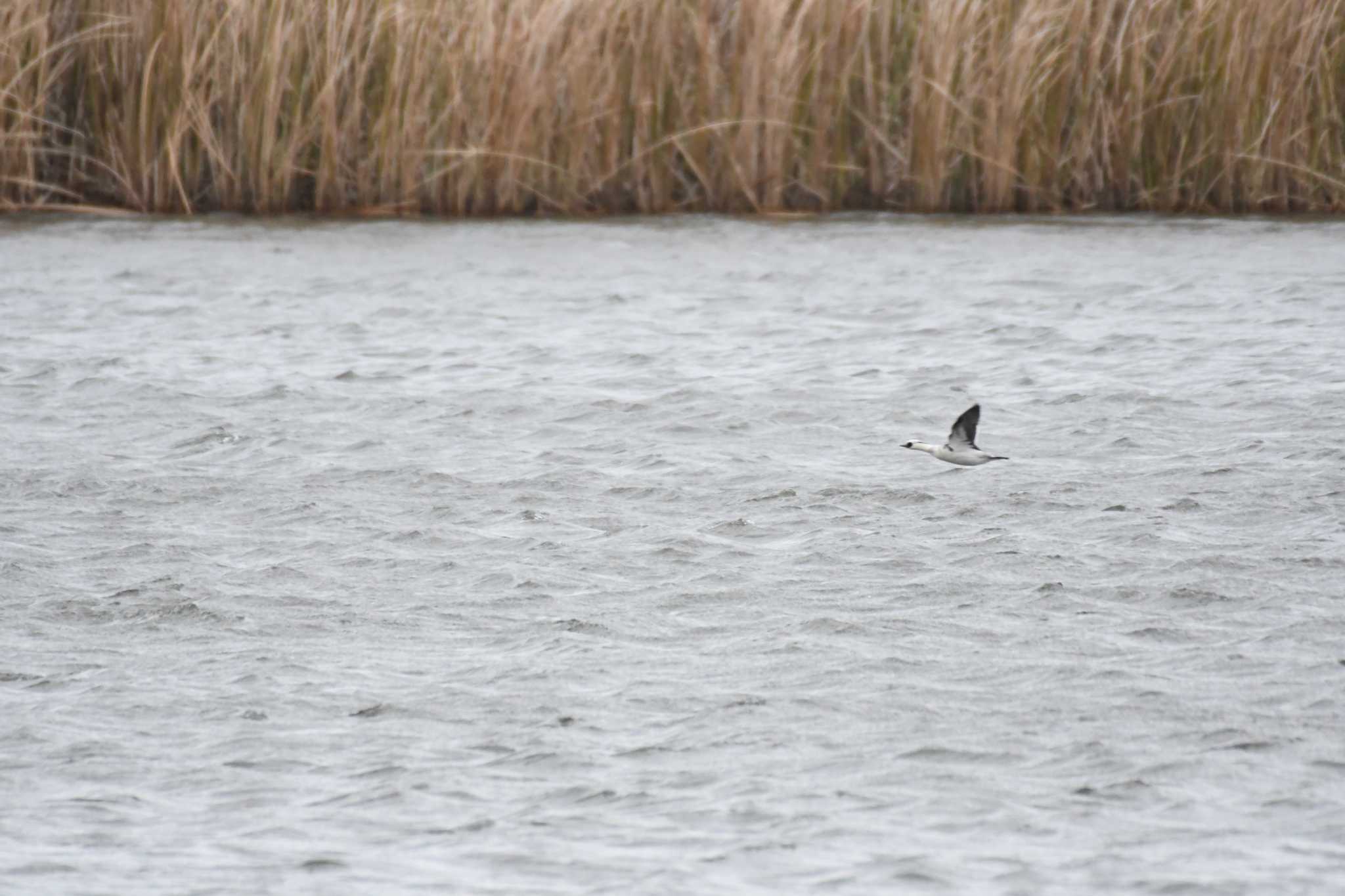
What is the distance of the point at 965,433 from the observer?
5.88 meters

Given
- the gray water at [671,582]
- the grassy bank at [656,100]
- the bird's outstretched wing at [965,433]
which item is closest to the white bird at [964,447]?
the bird's outstretched wing at [965,433]

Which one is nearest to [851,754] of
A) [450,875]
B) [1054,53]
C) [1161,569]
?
[450,875]

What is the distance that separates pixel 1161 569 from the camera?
5227 millimetres

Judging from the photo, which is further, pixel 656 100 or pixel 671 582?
pixel 656 100

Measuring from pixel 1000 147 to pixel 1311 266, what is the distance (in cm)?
195

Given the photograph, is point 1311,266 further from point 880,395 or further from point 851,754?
point 851,754

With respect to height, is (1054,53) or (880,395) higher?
(1054,53)

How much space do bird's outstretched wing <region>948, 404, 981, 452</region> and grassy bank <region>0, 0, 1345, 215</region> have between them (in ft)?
17.6

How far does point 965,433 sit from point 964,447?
0.07m

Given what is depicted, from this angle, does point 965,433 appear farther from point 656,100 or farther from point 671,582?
point 656,100

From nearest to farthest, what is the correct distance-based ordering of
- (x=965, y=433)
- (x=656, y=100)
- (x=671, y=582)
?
(x=671, y=582)
(x=965, y=433)
(x=656, y=100)

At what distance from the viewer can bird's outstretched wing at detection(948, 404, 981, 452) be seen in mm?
5770

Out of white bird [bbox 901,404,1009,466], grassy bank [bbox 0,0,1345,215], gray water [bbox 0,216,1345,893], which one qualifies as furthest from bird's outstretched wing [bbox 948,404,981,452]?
grassy bank [bbox 0,0,1345,215]

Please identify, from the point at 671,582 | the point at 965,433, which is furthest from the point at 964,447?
the point at 671,582
